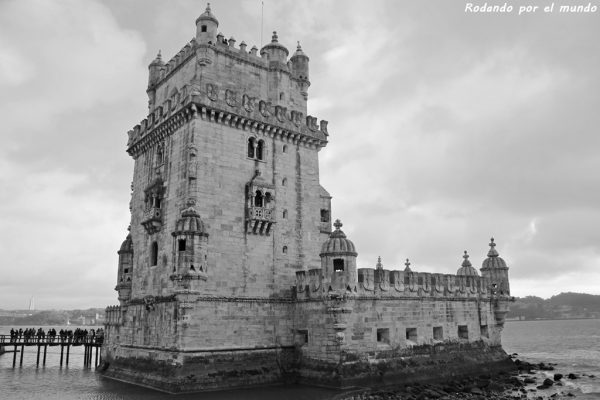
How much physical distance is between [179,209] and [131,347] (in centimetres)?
1040

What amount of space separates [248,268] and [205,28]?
16.0 meters

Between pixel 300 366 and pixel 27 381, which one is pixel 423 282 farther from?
pixel 27 381

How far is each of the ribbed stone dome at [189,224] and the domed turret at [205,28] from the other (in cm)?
1175

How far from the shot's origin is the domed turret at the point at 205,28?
33.9 m

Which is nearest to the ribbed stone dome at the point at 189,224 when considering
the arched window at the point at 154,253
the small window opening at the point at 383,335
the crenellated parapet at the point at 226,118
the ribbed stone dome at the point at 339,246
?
the arched window at the point at 154,253

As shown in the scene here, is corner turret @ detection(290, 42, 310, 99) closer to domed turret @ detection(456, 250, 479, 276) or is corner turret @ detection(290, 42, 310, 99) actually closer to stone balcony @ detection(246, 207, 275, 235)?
stone balcony @ detection(246, 207, 275, 235)

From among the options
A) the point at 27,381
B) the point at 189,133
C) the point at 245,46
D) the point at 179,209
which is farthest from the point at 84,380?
the point at 245,46

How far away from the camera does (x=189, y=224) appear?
2922 centimetres

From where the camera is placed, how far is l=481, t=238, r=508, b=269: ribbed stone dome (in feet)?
140

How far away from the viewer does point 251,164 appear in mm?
33969

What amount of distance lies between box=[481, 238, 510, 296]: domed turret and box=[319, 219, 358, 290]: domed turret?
56.3ft

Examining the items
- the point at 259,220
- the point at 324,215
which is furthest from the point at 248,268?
the point at 324,215

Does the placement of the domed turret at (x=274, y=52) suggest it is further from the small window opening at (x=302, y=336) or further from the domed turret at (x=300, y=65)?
the small window opening at (x=302, y=336)

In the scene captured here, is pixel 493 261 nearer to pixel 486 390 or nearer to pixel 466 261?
pixel 466 261
